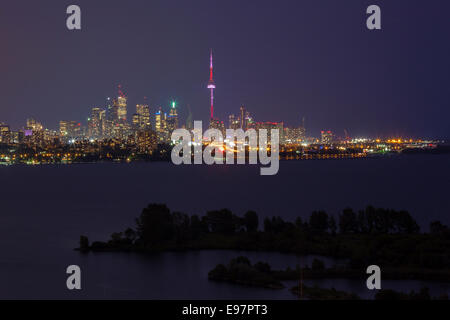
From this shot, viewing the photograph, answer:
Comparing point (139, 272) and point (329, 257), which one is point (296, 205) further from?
point (139, 272)

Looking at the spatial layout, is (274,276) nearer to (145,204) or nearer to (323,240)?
(323,240)

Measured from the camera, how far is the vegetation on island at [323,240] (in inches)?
433

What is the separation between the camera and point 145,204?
25.5m

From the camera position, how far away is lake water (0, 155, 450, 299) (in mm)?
10742

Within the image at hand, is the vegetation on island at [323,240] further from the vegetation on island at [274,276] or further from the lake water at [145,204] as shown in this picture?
the lake water at [145,204]

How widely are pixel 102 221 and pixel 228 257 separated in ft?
27.3

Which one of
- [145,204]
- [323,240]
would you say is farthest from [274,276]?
[145,204]

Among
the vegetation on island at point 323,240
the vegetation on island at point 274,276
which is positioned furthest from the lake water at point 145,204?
the vegetation on island at point 323,240

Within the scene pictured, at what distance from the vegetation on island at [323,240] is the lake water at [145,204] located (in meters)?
0.38

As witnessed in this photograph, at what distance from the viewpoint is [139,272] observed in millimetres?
11797

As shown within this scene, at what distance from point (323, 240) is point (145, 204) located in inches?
519

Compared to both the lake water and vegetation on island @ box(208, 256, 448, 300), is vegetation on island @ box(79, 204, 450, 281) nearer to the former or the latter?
vegetation on island @ box(208, 256, 448, 300)

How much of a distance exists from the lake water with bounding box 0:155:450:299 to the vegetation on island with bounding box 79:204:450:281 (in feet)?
1.26
